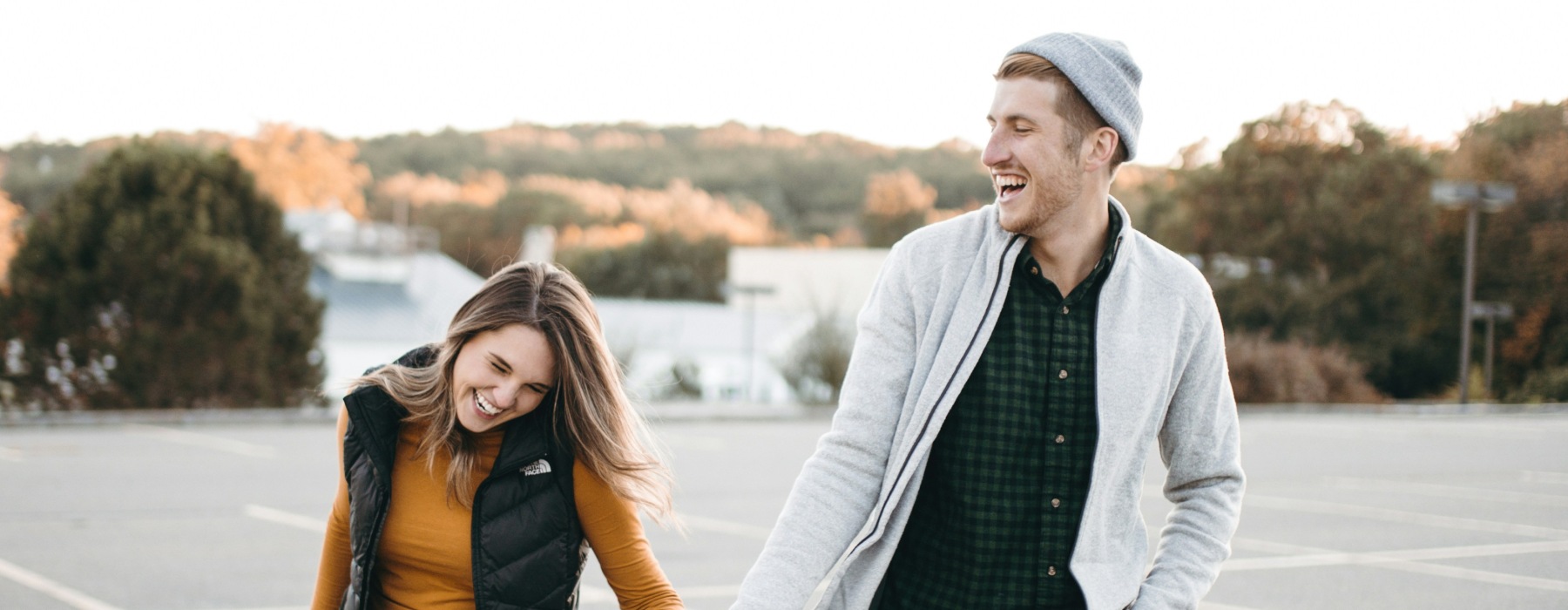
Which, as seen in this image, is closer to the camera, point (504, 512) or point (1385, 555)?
point (504, 512)

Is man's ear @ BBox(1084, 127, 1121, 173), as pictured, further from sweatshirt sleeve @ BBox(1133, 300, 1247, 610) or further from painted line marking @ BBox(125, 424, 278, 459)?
painted line marking @ BBox(125, 424, 278, 459)

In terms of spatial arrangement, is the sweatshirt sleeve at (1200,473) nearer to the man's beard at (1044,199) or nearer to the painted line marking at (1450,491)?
the man's beard at (1044,199)

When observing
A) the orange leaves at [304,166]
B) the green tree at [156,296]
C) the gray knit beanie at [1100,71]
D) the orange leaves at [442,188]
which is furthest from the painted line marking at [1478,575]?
the orange leaves at [442,188]

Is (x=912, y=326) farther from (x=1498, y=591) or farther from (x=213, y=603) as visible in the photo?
(x=1498, y=591)

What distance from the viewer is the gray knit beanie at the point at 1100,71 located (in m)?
2.28

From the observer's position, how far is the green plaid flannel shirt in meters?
2.33

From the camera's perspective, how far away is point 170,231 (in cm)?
2070

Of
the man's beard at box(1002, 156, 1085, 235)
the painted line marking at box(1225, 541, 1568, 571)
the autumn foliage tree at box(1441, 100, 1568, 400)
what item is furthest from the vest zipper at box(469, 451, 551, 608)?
the autumn foliage tree at box(1441, 100, 1568, 400)

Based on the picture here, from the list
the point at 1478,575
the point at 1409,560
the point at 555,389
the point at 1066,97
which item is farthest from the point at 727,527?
the point at 1066,97

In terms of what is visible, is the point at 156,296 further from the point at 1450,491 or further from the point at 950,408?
the point at 950,408

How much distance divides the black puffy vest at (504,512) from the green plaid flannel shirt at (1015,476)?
839mm

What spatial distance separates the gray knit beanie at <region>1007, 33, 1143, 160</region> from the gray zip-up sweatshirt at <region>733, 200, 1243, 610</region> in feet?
0.74

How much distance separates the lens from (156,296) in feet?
66.9

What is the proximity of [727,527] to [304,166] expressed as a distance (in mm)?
64236
